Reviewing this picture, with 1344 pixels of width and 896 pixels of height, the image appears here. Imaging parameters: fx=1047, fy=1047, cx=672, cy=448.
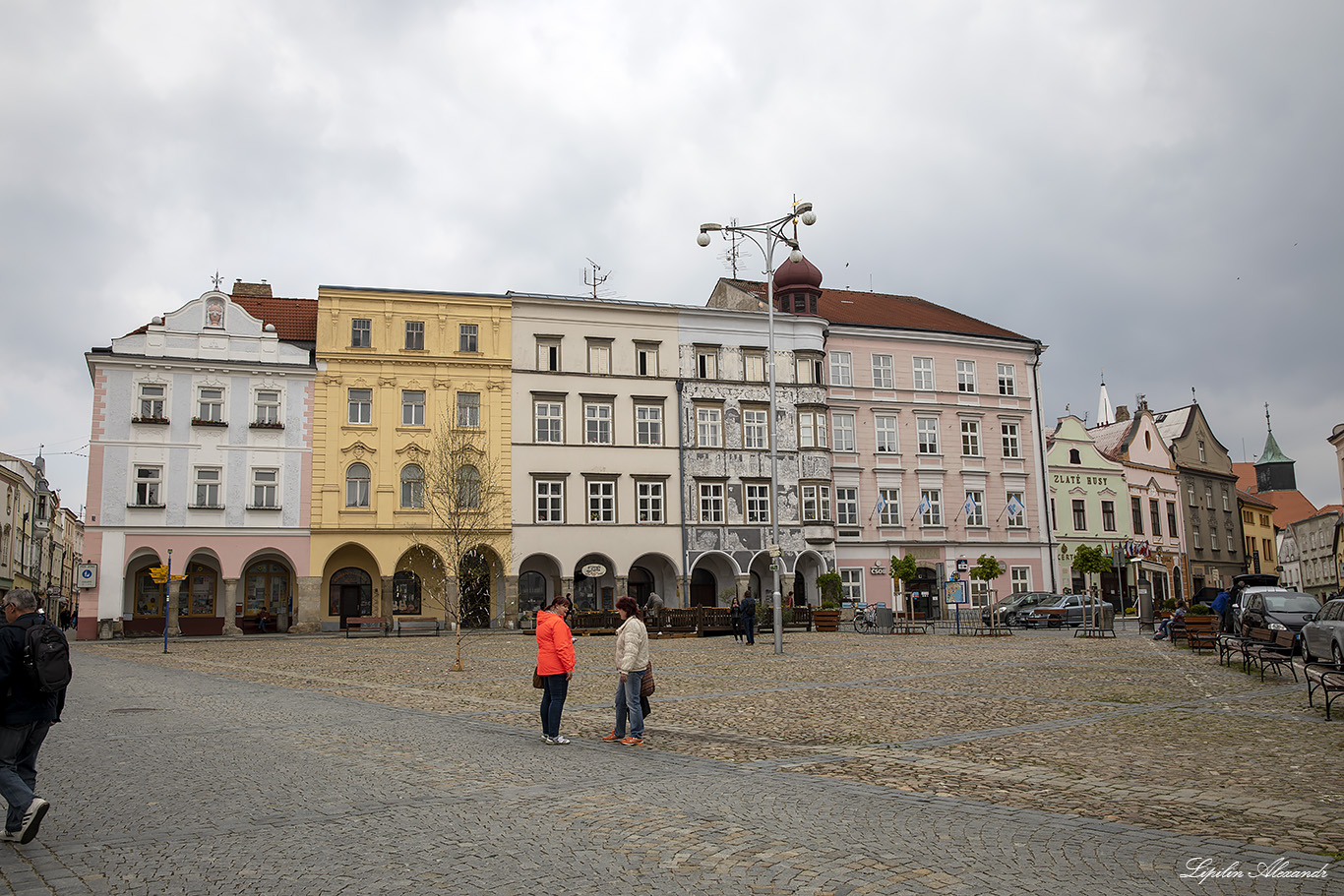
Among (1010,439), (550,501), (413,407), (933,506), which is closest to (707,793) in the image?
(550,501)

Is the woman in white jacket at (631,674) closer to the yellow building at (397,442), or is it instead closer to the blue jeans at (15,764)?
the blue jeans at (15,764)

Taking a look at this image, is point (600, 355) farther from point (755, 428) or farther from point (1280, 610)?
point (1280, 610)

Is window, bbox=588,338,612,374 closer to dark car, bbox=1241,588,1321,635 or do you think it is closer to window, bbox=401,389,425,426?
window, bbox=401,389,425,426

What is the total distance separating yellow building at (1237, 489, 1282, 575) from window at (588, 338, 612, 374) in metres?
53.3

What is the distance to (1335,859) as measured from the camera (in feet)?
20.3

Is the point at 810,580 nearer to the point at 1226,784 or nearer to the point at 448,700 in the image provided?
the point at 448,700

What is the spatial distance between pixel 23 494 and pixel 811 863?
8844cm

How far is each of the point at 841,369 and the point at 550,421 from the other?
15548 mm

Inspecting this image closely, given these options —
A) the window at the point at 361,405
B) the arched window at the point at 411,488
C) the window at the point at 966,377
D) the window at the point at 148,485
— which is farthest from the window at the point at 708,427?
the window at the point at 148,485

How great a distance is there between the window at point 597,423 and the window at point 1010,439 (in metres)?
22.0

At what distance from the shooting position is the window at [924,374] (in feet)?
181

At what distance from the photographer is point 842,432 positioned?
2096 inches

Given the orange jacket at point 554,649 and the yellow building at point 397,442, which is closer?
the orange jacket at point 554,649

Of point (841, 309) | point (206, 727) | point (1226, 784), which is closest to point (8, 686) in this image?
point (206, 727)
